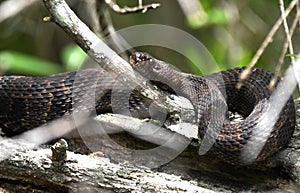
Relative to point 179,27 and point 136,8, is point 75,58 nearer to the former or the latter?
point 136,8

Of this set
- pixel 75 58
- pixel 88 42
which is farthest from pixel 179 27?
pixel 88 42

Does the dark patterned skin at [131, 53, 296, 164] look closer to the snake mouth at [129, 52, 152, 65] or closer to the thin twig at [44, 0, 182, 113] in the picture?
the snake mouth at [129, 52, 152, 65]

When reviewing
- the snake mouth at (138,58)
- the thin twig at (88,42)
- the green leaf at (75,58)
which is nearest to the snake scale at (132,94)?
the snake mouth at (138,58)

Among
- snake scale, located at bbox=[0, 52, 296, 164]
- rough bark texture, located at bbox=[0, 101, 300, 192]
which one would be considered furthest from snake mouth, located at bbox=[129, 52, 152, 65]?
rough bark texture, located at bbox=[0, 101, 300, 192]

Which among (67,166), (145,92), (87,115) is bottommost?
(67,166)

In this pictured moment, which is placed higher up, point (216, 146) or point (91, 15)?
point (91, 15)

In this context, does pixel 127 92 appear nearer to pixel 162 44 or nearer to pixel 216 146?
pixel 216 146

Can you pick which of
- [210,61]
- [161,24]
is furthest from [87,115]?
[161,24]

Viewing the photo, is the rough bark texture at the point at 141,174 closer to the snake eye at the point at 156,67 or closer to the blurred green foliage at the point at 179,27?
the snake eye at the point at 156,67
